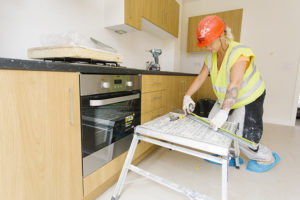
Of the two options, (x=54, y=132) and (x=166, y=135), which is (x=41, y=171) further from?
(x=166, y=135)

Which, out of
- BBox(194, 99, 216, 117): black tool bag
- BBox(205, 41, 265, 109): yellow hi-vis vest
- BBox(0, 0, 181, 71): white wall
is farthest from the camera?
BBox(194, 99, 216, 117): black tool bag

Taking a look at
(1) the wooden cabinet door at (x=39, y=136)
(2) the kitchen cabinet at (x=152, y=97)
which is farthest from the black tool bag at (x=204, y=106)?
(1) the wooden cabinet door at (x=39, y=136)

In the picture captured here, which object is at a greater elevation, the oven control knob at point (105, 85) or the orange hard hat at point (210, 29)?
the orange hard hat at point (210, 29)

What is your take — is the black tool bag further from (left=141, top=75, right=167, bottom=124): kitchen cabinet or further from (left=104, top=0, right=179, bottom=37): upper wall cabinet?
(left=104, top=0, right=179, bottom=37): upper wall cabinet

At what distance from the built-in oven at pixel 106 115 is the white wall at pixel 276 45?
2807 mm

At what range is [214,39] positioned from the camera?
43.3 inches

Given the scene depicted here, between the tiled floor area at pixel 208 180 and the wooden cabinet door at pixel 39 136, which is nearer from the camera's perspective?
the wooden cabinet door at pixel 39 136

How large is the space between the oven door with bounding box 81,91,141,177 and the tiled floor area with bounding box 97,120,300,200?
0.32m

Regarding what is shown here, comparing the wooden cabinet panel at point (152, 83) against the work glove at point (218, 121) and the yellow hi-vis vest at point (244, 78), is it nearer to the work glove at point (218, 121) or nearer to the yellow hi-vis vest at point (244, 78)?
the yellow hi-vis vest at point (244, 78)

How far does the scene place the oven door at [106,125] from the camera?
90 cm

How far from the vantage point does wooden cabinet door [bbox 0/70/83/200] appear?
0.57 m

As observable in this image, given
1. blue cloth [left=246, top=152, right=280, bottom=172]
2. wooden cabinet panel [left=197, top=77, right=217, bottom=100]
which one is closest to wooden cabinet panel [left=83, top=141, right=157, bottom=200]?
blue cloth [left=246, top=152, right=280, bottom=172]

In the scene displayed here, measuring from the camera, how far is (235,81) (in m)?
1.09

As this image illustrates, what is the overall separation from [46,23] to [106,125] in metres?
0.95
